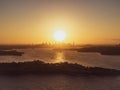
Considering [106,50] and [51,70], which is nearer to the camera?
[51,70]

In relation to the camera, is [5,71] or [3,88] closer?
[3,88]

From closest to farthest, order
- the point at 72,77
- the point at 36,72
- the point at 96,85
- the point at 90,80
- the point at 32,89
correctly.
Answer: the point at 32,89 < the point at 96,85 < the point at 90,80 < the point at 72,77 < the point at 36,72

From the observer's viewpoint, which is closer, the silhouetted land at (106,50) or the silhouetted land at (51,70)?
A: the silhouetted land at (51,70)

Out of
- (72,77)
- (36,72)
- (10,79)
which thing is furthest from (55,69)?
(10,79)

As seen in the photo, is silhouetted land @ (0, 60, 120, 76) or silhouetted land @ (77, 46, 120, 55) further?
silhouetted land @ (77, 46, 120, 55)

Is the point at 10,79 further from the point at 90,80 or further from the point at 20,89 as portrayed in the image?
the point at 90,80

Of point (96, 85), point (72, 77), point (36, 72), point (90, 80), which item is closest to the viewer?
point (96, 85)

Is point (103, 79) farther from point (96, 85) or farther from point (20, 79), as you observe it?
point (20, 79)
